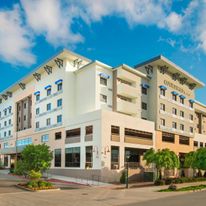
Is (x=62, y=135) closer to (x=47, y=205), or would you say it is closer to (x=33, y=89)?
(x=33, y=89)

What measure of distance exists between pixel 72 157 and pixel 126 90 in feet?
49.3

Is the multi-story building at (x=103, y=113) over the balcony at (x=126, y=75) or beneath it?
beneath

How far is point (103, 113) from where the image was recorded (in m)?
47.5

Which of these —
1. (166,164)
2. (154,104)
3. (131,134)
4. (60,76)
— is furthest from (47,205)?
(154,104)

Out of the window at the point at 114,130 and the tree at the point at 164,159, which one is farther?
the window at the point at 114,130

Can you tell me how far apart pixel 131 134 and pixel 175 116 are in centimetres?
1692

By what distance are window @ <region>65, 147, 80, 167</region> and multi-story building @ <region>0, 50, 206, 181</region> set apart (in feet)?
0.52

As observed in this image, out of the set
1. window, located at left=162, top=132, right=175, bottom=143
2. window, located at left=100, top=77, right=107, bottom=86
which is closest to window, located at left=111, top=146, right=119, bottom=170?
window, located at left=100, top=77, right=107, bottom=86

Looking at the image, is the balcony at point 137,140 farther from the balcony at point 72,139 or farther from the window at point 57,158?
the window at point 57,158

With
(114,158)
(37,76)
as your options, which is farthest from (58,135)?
(37,76)

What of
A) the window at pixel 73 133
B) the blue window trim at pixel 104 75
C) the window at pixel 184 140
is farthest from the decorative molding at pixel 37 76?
the window at pixel 184 140

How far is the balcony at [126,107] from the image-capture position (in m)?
55.2

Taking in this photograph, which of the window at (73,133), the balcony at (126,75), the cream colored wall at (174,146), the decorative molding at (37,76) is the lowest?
the cream colored wall at (174,146)

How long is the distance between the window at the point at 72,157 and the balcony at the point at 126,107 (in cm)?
1026
